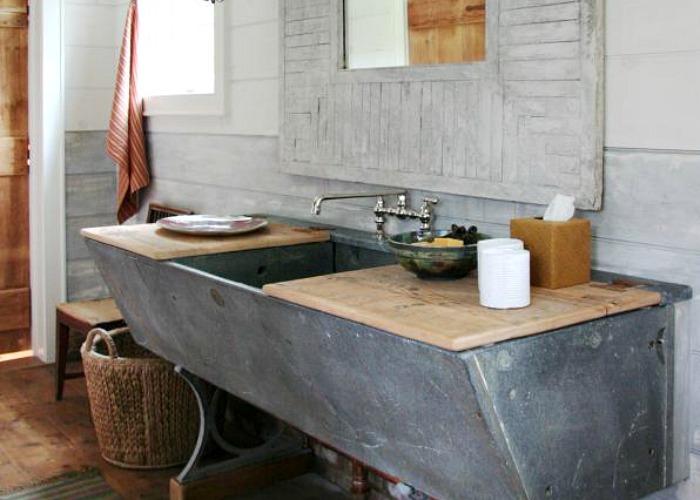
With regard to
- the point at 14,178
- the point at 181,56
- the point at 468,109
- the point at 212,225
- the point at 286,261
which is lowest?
the point at 286,261

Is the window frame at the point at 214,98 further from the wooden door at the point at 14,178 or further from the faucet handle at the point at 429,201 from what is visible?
the faucet handle at the point at 429,201

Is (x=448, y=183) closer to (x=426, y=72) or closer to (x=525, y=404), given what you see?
(x=426, y=72)

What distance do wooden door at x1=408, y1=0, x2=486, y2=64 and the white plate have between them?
72cm

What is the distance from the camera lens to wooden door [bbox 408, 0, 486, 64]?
234 cm

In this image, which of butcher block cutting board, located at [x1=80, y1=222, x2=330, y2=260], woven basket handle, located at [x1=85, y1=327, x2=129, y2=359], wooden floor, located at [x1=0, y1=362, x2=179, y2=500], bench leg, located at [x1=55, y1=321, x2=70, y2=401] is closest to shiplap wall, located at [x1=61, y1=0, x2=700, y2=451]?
butcher block cutting board, located at [x1=80, y1=222, x2=330, y2=260]

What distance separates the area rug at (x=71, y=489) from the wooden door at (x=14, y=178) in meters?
1.62

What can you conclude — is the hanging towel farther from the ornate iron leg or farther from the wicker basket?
the ornate iron leg

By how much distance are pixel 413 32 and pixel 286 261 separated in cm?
76

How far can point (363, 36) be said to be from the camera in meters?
2.74

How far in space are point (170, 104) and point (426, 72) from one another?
172cm

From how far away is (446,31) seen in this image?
242 centimetres

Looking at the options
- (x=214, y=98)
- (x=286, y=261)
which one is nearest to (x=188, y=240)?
(x=286, y=261)

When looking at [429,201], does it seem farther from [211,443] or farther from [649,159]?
[211,443]

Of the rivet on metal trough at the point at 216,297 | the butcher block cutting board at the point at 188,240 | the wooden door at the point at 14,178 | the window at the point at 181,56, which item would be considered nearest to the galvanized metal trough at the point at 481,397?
the rivet on metal trough at the point at 216,297
